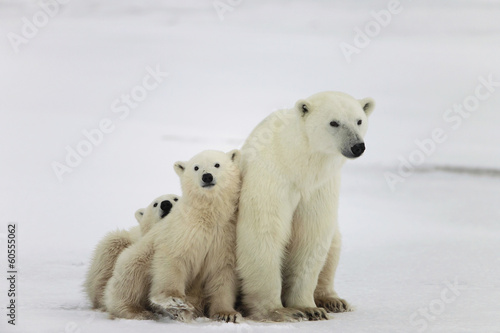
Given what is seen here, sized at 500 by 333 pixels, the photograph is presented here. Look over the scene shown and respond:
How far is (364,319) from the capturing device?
6020 mm

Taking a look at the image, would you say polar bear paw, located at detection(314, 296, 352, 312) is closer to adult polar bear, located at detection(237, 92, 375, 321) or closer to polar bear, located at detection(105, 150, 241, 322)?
adult polar bear, located at detection(237, 92, 375, 321)

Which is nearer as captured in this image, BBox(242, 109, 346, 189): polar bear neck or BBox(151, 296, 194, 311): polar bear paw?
BBox(151, 296, 194, 311): polar bear paw

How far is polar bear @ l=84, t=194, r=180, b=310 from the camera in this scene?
20.5 feet

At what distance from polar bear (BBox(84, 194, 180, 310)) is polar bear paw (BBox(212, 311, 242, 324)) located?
3.22ft

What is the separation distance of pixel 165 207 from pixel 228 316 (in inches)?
44.4

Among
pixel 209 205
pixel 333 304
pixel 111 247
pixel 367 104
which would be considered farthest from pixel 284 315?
pixel 367 104

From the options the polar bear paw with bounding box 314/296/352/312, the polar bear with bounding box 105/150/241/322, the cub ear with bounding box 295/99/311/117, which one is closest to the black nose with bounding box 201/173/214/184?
the polar bear with bounding box 105/150/241/322

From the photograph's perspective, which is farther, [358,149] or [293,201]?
[293,201]

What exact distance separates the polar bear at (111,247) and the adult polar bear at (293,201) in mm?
760

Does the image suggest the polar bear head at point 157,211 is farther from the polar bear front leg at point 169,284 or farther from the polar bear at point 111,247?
the polar bear front leg at point 169,284

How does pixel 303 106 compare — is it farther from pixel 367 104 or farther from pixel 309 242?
pixel 309 242

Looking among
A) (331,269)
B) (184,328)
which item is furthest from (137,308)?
(331,269)

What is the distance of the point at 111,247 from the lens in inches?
249

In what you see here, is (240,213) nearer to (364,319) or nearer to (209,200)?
(209,200)
